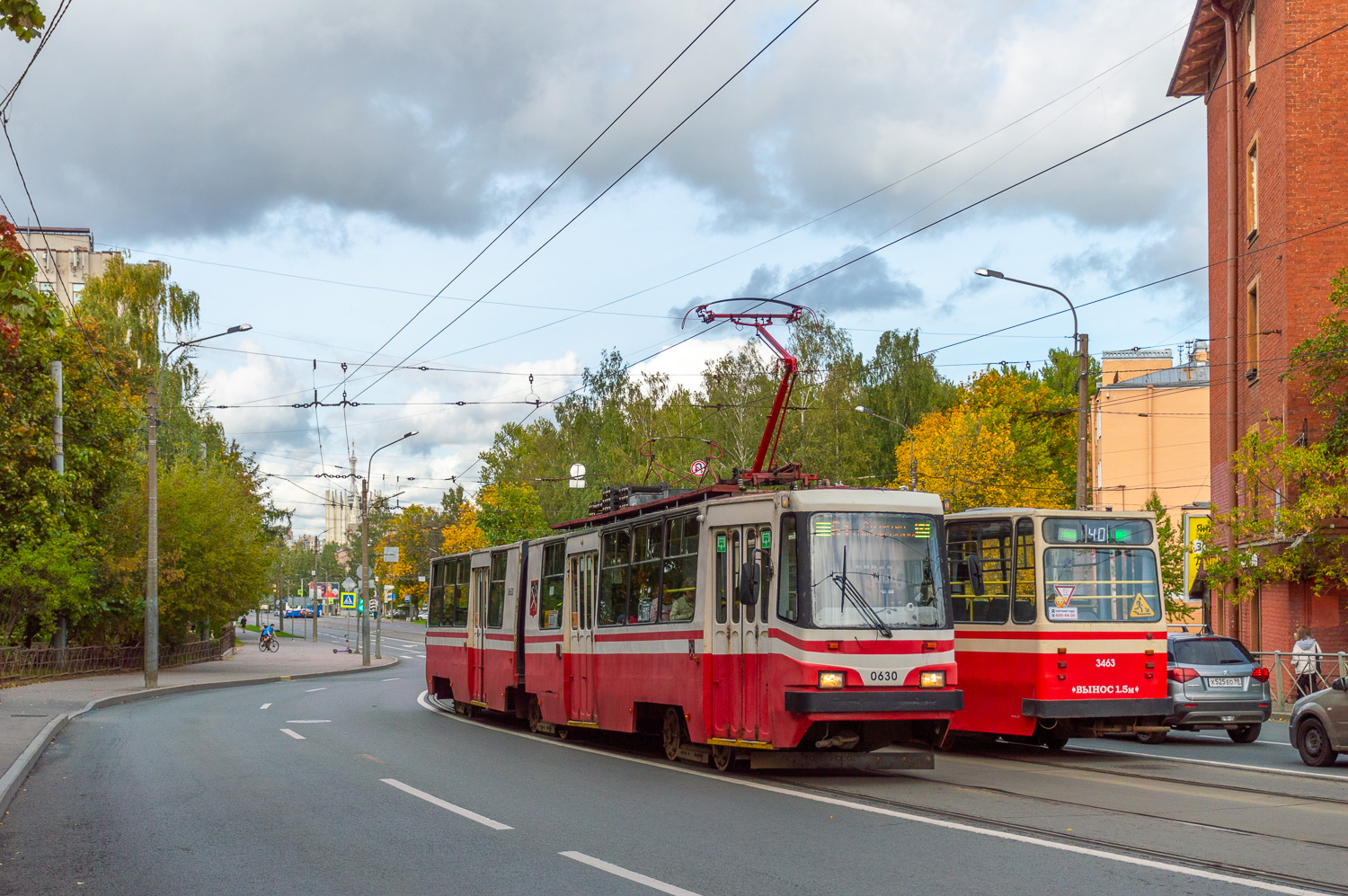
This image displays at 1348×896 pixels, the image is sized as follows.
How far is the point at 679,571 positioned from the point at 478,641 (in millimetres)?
9410

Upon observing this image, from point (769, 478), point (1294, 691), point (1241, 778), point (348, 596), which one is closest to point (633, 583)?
point (769, 478)

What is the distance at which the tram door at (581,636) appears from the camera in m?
18.0

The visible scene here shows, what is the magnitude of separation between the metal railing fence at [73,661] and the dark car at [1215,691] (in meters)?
27.3

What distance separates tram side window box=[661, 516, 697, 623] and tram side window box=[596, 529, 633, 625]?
1.28m

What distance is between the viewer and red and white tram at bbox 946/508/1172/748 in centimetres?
1572

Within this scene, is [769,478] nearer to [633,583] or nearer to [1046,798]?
[633,583]

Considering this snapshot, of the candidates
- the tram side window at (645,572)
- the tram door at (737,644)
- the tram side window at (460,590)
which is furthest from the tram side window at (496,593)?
the tram door at (737,644)

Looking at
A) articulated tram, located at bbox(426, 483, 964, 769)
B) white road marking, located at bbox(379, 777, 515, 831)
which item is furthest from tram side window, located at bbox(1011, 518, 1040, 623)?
white road marking, located at bbox(379, 777, 515, 831)

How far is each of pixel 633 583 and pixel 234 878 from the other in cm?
868

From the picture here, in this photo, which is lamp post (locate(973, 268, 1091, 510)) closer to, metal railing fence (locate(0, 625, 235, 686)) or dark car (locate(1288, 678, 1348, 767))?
dark car (locate(1288, 678, 1348, 767))

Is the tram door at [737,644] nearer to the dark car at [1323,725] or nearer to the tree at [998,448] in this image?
the dark car at [1323,725]

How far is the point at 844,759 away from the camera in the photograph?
1364 cm

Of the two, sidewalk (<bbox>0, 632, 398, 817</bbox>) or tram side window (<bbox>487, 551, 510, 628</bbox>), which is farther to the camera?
tram side window (<bbox>487, 551, 510, 628</bbox>)

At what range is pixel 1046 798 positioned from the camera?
12086mm
